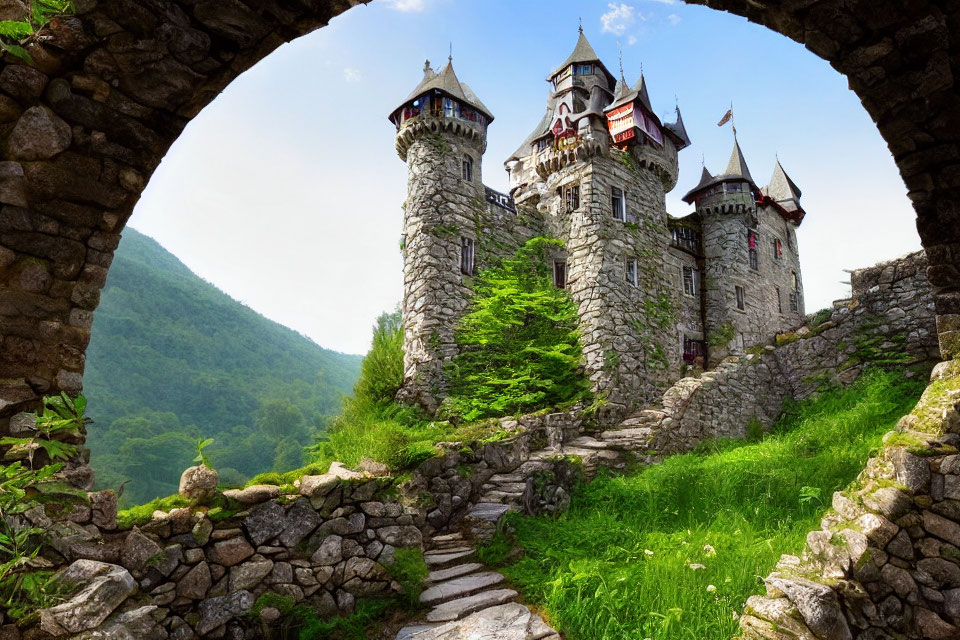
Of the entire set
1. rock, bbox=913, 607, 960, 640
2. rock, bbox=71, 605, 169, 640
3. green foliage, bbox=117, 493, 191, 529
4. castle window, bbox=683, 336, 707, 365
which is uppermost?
castle window, bbox=683, 336, 707, 365

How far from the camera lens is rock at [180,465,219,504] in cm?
466

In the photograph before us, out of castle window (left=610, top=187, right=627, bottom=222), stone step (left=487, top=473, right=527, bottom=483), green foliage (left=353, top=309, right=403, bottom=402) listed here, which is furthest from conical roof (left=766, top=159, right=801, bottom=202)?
stone step (left=487, top=473, right=527, bottom=483)

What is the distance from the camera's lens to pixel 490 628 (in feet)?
16.9

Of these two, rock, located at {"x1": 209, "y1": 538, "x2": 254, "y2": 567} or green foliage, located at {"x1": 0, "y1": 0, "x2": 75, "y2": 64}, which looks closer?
green foliage, located at {"x1": 0, "y1": 0, "x2": 75, "y2": 64}

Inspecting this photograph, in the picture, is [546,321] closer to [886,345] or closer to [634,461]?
[634,461]

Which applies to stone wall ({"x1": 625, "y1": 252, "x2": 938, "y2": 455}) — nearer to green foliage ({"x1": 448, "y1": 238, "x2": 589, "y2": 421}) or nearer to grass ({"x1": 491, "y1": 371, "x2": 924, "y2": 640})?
grass ({"x1": 491, "y1": 371, "x2": 924, "y2": 640})

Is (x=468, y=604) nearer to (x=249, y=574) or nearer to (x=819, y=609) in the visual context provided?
(x=249, y=574)

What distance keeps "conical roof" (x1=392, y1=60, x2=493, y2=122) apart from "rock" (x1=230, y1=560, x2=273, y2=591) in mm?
15647

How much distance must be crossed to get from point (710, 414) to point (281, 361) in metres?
62.4

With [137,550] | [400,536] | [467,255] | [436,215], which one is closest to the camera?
[137,550]

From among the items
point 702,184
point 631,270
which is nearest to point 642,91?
point 702,184

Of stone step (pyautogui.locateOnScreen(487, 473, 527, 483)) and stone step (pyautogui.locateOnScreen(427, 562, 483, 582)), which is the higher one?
stone step (pyautogui.locateOnScreen(487, 473, 527, 483))

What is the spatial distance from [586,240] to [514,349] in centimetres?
490

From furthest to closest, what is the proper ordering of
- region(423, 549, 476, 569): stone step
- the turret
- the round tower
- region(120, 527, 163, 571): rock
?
the turret → the round tower → region(423, 549, 476, 569): stone step → region(120, 527, 163, 571): rock
